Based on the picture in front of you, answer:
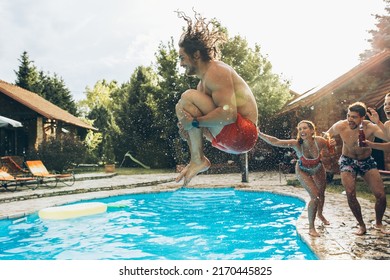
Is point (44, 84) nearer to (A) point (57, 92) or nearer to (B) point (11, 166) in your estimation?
(A) point (57, 92)

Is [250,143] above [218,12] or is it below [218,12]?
below

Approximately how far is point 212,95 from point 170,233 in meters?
5.55

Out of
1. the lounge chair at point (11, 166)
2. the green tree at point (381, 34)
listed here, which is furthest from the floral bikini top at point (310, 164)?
the green tree at point (381, 34)

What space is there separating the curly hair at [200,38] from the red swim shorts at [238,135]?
511mm

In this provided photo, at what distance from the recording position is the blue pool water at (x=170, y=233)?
19.5ft

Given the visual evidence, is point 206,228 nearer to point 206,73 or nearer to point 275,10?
point 275,10

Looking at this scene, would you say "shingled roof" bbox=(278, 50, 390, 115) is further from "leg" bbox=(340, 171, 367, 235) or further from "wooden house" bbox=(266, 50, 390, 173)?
"leg" bbox=(340, 171, 367, 235)

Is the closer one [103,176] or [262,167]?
[103,176]

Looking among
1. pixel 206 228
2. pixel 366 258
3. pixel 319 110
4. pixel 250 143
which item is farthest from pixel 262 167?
pixel 250 143

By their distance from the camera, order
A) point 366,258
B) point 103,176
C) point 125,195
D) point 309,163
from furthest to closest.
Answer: point 103,176
point 125,195
point 309,163
point 366,258

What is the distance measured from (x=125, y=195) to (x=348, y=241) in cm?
731

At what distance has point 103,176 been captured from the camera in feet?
50.0

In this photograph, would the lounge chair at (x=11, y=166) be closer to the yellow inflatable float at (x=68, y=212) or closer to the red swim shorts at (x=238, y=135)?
the yellow inflatable float at (x=68, y=212)

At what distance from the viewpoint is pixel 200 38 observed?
2.32 metres
